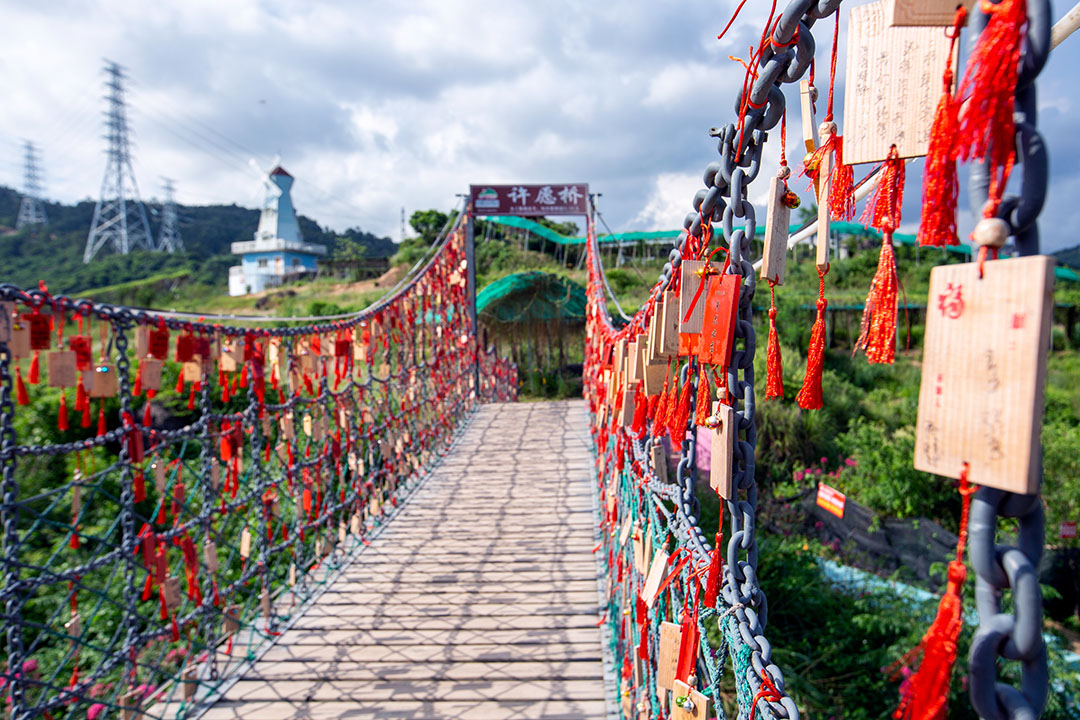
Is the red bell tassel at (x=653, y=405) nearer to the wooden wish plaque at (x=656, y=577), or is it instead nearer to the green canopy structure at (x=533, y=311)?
the wooden wish plaque at (x=656, y=577)

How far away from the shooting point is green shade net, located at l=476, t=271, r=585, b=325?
7.71m

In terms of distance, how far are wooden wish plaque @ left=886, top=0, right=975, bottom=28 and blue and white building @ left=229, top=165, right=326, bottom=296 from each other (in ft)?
95.8

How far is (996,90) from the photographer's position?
34cm

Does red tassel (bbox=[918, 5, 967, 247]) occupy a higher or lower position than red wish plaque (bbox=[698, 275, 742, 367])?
higher

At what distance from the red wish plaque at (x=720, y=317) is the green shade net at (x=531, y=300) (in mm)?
6999

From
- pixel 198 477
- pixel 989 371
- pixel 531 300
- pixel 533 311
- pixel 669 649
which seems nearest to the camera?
pixel 989 371

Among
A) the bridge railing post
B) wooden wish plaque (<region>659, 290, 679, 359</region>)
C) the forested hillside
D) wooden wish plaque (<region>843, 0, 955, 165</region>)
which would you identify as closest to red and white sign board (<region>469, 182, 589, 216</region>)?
the bridge railing post

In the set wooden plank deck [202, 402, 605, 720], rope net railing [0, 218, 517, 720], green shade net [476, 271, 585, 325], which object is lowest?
wooden plank deck [202, 402, 605, 720]

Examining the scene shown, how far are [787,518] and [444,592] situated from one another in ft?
11.5

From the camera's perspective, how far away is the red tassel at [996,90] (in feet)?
1.10

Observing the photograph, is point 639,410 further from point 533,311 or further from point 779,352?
point 533,311

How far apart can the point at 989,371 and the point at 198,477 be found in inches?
79.5

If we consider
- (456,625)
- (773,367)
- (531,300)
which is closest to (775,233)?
(773,367)

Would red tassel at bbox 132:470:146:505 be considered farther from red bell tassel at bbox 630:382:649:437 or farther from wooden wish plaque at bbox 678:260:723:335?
wooden wish plaque at bbox 678:260:723:335
